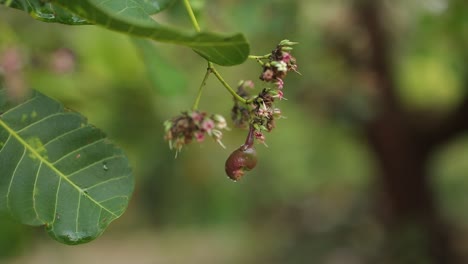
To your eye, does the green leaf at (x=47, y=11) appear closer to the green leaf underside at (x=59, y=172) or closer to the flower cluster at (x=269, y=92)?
the green leaf underside at (x=59, y=172)

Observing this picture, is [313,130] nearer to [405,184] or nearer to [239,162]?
[405,184]

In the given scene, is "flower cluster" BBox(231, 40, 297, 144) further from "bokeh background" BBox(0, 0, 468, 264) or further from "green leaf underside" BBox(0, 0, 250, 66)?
"bokeh background" BBox(0, 0, 468, 264)

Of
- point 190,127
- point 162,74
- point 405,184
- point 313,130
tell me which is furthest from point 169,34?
point 313,130

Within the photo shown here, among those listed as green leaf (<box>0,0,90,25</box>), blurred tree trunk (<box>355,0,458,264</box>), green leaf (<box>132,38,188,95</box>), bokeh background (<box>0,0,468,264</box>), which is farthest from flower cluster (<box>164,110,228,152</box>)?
blurred tree trunk (<box>355,0,458,264</box>)

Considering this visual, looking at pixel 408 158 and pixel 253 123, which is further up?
pixel 408 158

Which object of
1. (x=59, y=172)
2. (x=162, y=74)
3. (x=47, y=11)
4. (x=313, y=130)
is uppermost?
(x=313, y=130)

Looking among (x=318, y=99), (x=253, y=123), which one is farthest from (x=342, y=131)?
(x=253, y=123)

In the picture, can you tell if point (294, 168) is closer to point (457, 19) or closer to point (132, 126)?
point (132, 126)
